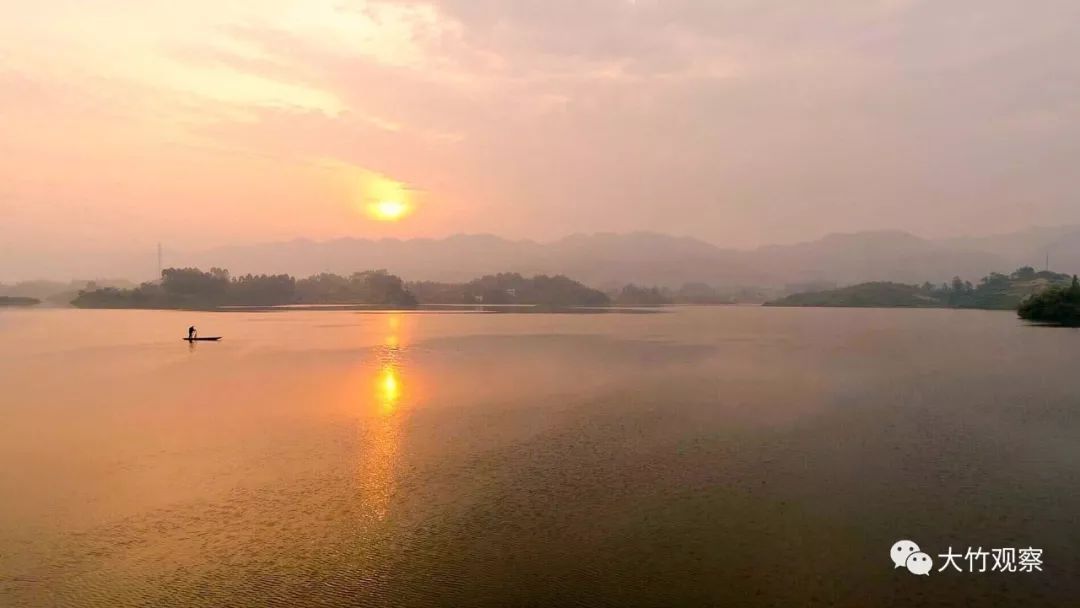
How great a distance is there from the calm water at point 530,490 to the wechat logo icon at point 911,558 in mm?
228

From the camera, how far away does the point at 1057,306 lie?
356 ft

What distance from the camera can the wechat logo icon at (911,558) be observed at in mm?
13406

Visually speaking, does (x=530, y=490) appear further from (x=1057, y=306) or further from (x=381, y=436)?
(x=1057, y=306)

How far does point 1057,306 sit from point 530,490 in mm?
130523

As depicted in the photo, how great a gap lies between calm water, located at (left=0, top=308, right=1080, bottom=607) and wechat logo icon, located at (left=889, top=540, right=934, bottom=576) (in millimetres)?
228

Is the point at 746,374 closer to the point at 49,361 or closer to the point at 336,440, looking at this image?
the point at 336,440

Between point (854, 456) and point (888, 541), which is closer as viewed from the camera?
point (888, 541)

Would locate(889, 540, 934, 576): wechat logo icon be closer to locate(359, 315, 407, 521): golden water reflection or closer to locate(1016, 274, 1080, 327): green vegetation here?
locate(359, 315, 407, 521): golden water reflection

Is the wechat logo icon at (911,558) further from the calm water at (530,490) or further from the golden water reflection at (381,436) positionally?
the golden water reflection at (381,436)

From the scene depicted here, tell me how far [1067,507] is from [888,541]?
6788 mm

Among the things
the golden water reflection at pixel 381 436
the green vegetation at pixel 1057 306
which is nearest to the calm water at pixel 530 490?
the golden water reflection at pixel 381 436

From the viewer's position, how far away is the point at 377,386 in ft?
130

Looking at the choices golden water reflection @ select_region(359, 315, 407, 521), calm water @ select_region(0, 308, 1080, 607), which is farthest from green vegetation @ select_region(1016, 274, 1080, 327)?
golden water reflection @ select_region(359, 315, 407, 521)

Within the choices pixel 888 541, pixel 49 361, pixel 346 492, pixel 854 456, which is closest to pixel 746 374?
pixel 854 456
